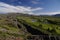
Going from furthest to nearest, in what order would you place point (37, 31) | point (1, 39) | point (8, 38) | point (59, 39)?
point (37, 31), point (59, 39), point (8, 38), point (1, 39)

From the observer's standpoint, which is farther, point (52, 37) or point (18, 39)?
point (52, 37)

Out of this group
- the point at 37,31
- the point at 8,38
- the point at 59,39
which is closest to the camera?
the point at 8,38

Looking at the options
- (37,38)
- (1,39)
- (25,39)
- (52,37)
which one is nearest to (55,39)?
(52,37)

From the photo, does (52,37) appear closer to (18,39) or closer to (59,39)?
(59,39)

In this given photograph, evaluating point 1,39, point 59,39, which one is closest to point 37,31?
point 59,39

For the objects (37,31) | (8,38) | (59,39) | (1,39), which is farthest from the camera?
(37,31)

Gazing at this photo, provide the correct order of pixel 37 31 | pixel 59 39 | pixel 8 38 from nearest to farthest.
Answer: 1. pixel 8 38
2. pixel 59 39
3. pixel 37 31

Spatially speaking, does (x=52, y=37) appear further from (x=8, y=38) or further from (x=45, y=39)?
(x=8, y=38)

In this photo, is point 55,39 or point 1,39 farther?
point 55,39
